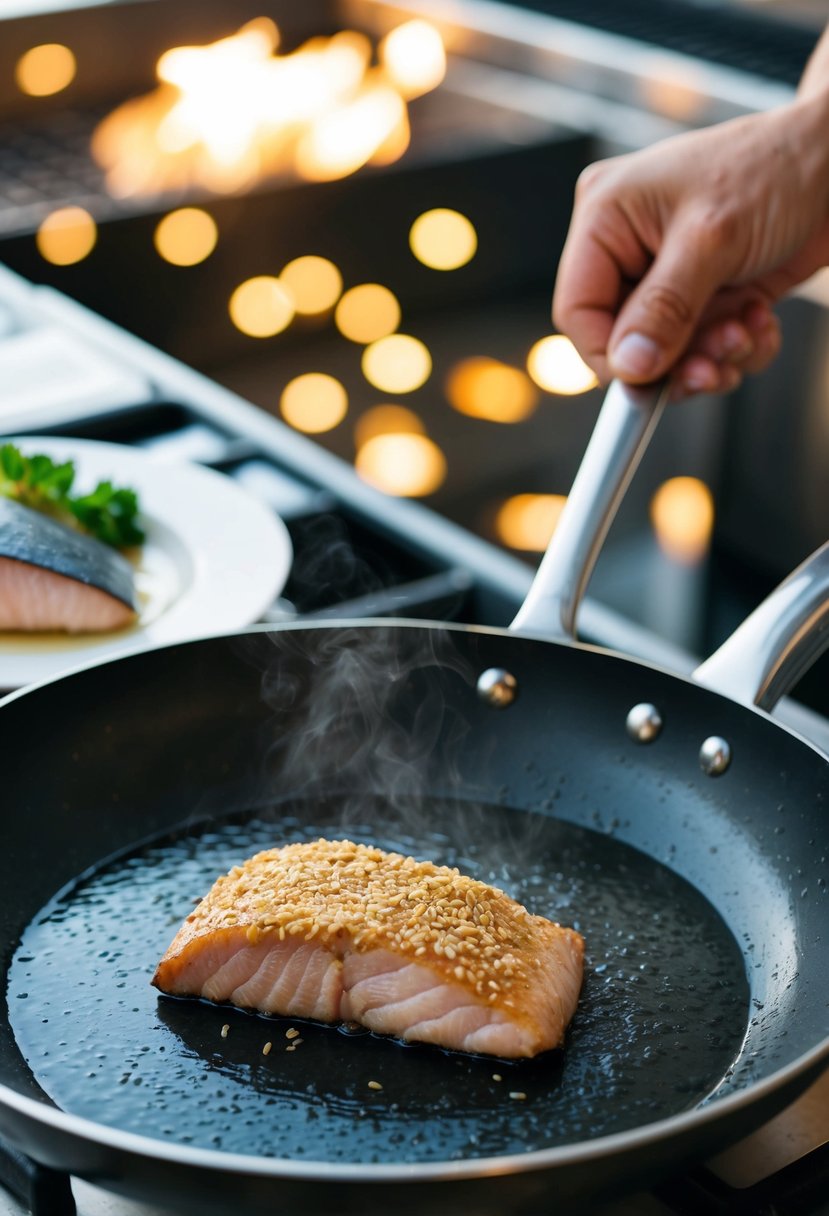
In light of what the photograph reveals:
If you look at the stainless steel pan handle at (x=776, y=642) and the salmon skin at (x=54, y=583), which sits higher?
the stainless steel pan handle at (x=776, y=642)

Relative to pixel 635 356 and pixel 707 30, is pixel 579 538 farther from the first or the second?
pixel 707 30

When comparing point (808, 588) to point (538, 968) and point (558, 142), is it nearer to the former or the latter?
point (538, 968)

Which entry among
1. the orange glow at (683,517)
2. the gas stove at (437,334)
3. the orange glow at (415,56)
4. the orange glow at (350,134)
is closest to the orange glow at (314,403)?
the gas stove at (437,334)

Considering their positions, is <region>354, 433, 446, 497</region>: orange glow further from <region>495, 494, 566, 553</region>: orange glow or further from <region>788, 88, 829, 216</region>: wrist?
<region>788, 88, 829, 216</region>: wrist

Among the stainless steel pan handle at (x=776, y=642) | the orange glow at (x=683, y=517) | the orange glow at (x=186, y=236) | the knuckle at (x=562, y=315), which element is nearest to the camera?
the stainless steel pan handle at (x=776, y=642)

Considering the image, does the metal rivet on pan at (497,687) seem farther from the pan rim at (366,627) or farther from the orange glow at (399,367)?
the orange glow at (399,367)

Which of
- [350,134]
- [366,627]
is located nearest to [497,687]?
[366,627]

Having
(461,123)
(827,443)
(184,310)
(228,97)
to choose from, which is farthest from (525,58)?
(827,443)

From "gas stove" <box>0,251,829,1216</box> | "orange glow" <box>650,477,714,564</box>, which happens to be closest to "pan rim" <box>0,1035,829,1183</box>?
"gas stove" <box>0,251,829,1216</box>
